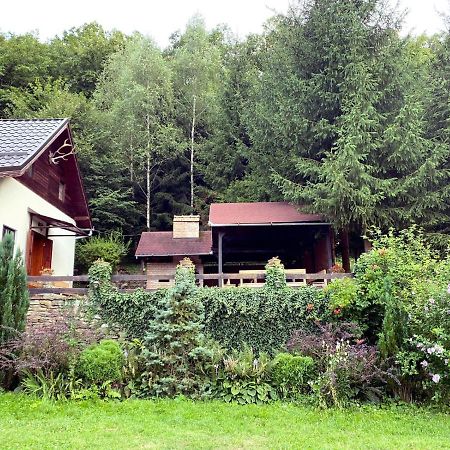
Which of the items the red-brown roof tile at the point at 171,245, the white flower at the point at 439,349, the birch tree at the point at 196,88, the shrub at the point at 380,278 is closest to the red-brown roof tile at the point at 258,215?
the red-brown roof tile at the point at 171,245

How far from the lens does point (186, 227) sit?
1759cm

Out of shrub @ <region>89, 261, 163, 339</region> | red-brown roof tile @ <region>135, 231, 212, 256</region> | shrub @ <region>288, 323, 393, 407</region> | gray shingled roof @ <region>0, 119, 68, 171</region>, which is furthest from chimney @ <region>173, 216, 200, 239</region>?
shrub @ <region>288, 323, 393, 407</region>

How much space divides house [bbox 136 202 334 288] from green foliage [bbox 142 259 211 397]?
5436 millimetres

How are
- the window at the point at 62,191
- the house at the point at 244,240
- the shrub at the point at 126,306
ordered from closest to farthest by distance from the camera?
the shrub at the point at 126,306 < the house at the point at 244,240 < the window at the point at 62,191

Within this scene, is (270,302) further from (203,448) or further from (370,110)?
(370,110)

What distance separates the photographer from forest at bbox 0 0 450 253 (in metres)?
12.2

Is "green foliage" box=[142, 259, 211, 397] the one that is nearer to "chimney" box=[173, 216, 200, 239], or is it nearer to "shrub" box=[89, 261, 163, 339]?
"shrub" box=[89, 261, 163, 339]

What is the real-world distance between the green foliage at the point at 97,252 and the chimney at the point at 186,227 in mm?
2556

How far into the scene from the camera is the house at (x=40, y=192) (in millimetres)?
10125

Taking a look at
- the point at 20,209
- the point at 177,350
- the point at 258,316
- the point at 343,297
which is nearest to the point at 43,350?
the point at 177,350

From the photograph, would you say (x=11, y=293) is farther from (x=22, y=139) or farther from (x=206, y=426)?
(x=22, y=139)

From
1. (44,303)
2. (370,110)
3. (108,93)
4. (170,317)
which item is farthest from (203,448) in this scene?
(108,93)

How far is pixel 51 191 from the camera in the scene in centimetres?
1297

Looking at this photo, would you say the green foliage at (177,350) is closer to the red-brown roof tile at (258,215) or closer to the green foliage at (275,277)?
the green foliage at (275,277)
